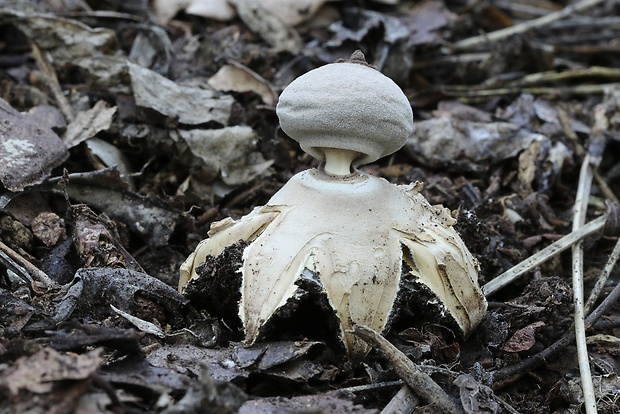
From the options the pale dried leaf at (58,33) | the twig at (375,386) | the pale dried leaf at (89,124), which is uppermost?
the pale dried leaf at (58,33)

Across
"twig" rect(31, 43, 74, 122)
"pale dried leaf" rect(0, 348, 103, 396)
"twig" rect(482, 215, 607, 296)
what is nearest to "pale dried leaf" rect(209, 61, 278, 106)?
"twig" rect(31, 43, 74, 122)

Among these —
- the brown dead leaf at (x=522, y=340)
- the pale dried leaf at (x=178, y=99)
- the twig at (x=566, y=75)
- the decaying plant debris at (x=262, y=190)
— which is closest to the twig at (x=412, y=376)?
the decaying plant debris at (x=262, y=190)

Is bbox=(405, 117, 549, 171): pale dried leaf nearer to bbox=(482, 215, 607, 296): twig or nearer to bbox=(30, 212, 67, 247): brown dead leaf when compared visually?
bbox=(482, 215, 607, 296): twig

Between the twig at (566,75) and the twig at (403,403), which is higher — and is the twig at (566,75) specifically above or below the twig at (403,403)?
below

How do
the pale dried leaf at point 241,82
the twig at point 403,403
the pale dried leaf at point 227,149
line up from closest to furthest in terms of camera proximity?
the twig at point 403,403 < the pale dried leaf at point 227,149 < the pale dried leaf at point 241,82

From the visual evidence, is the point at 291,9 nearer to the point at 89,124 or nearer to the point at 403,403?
the point at 89,124

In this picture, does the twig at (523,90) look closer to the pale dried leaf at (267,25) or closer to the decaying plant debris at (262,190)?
the decaying plant debris at (262,190)

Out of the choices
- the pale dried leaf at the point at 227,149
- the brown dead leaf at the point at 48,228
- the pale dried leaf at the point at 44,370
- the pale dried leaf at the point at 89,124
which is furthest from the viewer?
the pale dried leaf at the point at 227,149

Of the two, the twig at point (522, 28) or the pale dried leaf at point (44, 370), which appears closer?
the pale dried leaf at point (44, 370)
